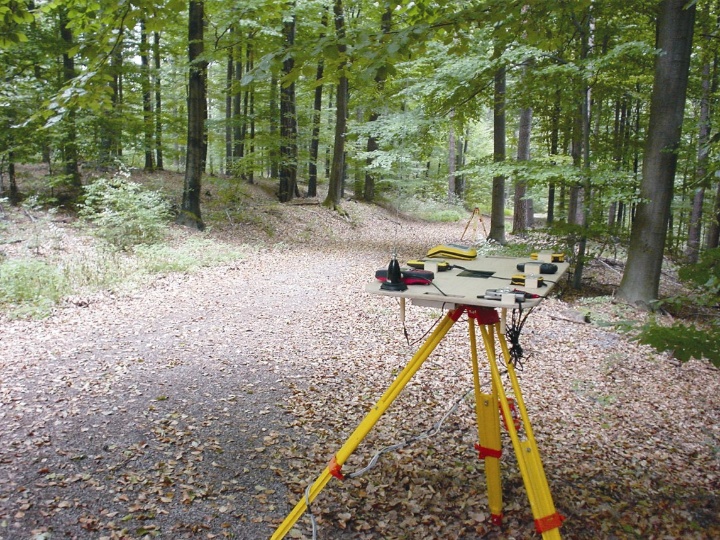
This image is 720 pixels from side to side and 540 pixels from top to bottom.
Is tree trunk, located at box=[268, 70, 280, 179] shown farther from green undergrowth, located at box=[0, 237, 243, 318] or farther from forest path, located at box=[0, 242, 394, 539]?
forest path, located at box=[0, 242, 394, 539]

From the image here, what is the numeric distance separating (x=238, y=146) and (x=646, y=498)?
21.5 meters

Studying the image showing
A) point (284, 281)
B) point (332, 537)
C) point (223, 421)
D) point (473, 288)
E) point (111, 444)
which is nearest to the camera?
point (473, 288)

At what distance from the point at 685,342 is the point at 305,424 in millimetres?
2997

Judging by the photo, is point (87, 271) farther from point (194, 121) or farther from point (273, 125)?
point (273, 125)

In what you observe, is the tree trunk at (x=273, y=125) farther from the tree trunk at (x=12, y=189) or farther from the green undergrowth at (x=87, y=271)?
the tree trunk at (x=12, y=189)

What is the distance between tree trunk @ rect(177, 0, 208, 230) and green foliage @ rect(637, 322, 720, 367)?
11827 mm

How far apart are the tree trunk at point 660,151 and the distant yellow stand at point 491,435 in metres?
5.65

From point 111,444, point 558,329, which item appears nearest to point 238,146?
point 558,329

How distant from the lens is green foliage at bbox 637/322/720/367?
282 cm

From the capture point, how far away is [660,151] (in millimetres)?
7125

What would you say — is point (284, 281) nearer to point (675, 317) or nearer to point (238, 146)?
point (675, 317)

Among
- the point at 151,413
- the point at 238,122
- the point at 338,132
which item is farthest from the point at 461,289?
the point at 338,132

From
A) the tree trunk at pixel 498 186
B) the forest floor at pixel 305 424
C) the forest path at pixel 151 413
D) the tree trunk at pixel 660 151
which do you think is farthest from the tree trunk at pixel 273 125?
the tree trunk at pixel 660 151

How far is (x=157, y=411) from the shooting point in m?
4.22
